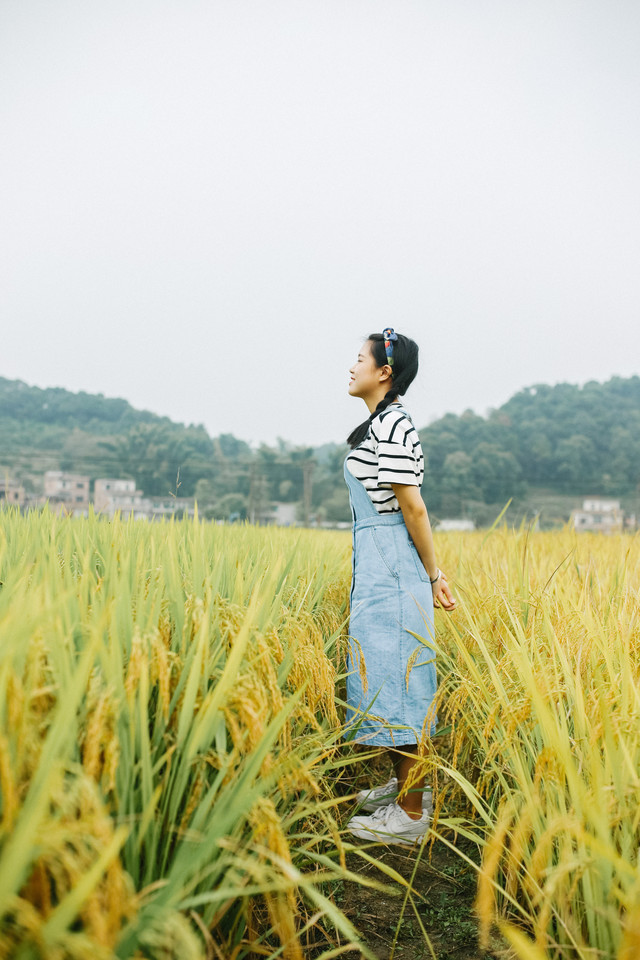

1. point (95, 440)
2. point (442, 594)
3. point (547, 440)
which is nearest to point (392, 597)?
point (442, 594)

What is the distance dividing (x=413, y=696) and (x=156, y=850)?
49.2 inches

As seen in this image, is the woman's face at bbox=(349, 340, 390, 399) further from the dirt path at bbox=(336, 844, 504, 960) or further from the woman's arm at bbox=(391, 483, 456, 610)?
the dirt path at bbox=(336, 844, 504, 960)

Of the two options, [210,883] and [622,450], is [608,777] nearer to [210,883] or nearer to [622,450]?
[210,883]

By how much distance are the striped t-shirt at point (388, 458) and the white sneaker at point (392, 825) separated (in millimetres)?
960

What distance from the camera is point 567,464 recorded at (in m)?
27.1

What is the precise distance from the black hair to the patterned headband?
12 millimetres

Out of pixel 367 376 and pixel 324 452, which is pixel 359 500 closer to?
pixel 367 376

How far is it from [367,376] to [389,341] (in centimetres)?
16

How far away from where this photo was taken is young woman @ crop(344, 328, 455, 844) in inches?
78.8

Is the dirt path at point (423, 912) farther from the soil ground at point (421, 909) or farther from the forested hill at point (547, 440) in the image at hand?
the forested hill at point (547, 440)

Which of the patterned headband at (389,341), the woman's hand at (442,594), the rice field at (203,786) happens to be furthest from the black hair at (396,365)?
the rice field at (203,786)

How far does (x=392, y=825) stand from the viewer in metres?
1.88

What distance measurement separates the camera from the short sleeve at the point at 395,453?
201 cm

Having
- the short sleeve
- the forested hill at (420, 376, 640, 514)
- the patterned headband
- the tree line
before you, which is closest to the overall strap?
the short sleeve
